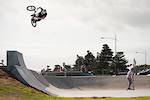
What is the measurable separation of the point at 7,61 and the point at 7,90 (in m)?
6.57

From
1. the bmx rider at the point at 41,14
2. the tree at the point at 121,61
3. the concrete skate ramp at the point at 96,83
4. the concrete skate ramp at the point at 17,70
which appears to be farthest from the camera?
the tree at the point at 121,61

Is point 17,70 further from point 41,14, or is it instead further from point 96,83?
point 96,83

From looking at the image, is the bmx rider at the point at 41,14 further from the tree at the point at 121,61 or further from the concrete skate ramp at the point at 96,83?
the tree at the point at 121,61

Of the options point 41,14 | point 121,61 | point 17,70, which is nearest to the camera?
point 41,14

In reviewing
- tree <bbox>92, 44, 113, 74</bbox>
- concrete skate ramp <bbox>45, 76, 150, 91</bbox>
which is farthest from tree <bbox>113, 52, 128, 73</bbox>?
concrete skate ramp <bbox>45, 76, 150, 91</bbox>

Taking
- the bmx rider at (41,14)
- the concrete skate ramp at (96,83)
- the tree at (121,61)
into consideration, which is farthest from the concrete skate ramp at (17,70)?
the tree at (121,61)

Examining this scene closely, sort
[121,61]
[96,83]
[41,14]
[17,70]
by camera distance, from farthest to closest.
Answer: [121,61] → [96,83] → [17,70] → [41,14]

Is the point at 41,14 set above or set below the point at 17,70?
above

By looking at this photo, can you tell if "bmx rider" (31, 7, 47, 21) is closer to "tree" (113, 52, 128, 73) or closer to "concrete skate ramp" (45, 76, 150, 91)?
"concrete skate ramp" (45, 76, 150, 91)

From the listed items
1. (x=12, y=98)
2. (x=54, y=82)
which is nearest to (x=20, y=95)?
(x=12, y=98)

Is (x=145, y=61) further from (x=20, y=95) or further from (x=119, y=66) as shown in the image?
(x=20, y=95)

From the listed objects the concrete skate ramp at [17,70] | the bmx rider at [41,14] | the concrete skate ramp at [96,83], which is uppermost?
the bmx rider at [41,14]

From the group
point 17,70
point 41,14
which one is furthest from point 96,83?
point 41,14

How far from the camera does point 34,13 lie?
20.0m
